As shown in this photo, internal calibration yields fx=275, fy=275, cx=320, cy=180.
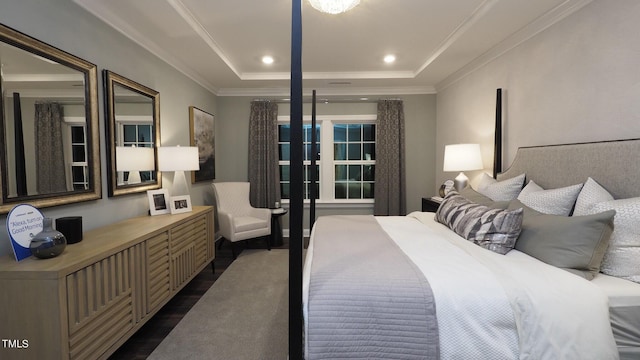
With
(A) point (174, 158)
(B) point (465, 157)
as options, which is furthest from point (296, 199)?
(B) point (465, 157)

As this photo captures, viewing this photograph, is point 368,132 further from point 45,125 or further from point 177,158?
point 45,125

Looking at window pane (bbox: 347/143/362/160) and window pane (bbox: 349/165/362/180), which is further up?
window pane (bbox: 347/143/362/160)

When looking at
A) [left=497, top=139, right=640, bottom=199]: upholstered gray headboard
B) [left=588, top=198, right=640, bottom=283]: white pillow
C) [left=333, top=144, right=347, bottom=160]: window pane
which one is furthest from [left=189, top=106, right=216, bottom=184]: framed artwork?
[left=588, top=198, right=640, bottom=283]: white pillow

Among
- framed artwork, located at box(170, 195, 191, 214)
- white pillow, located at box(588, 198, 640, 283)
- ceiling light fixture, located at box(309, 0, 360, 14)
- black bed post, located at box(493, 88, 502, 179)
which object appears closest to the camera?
white pillow, located at box(588, 198, 640, 283)

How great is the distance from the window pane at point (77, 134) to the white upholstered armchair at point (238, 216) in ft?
6.23

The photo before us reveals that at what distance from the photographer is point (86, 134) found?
201 cm

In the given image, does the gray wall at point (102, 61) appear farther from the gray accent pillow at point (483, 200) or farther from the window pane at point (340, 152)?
the gray accent pillow at point (483, 200)

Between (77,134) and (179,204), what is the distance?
41.9 inches

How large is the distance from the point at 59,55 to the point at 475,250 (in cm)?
294

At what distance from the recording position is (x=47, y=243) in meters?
1.40

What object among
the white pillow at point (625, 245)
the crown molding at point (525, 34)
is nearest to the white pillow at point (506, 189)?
the white pillow at point (625, 245)

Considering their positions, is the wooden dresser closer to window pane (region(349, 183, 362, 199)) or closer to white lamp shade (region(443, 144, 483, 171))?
white lamp shade (region(443, 144, 483, 171))

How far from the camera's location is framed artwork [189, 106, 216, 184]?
12.3 ft

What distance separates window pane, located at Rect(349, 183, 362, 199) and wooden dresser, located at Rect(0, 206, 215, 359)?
10.5 feet
